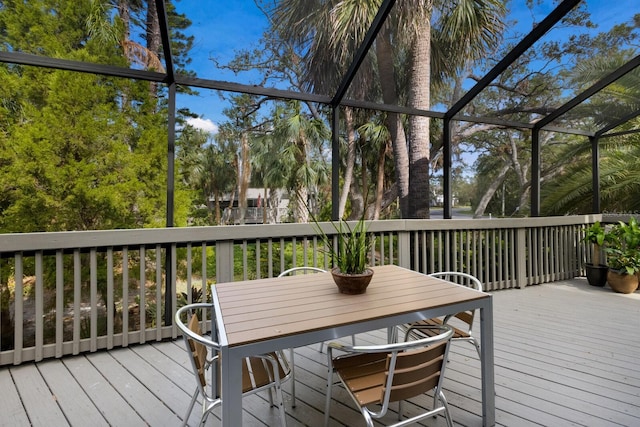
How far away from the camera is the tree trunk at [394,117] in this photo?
7012 millimetres

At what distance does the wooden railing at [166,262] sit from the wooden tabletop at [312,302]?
0.87 meters

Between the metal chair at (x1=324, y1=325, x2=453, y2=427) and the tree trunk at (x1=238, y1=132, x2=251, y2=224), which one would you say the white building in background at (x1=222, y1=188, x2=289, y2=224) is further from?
the metal chair at (x1=324, y1=325, x2=453, y2=427)

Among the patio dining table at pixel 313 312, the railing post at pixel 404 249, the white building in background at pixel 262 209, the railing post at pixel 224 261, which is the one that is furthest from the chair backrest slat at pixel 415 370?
the white building in background at pixel 262 209

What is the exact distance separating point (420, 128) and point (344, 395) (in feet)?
17.8

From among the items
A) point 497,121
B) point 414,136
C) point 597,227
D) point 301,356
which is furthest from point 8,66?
point 597,227

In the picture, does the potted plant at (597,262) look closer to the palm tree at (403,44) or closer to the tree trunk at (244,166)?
the palm tree at (403,44)

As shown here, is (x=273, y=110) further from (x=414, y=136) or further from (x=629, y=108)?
(x=629, y=108)

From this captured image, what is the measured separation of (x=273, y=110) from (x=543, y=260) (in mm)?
9565

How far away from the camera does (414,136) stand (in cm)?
640

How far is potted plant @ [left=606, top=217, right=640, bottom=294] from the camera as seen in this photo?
441cm

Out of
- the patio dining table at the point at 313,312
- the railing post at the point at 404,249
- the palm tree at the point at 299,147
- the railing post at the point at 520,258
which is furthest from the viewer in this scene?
the palm tree at the point at 299,147

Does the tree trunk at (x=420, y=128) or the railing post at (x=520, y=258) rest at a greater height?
the tree trunk at (x=420, y=128)

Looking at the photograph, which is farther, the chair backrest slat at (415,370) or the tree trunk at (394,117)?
the tree trunk at (394,117)

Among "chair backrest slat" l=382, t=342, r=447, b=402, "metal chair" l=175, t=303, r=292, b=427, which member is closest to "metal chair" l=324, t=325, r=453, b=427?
"chair backrest slat" l=382, t=342, r=447, b=402
